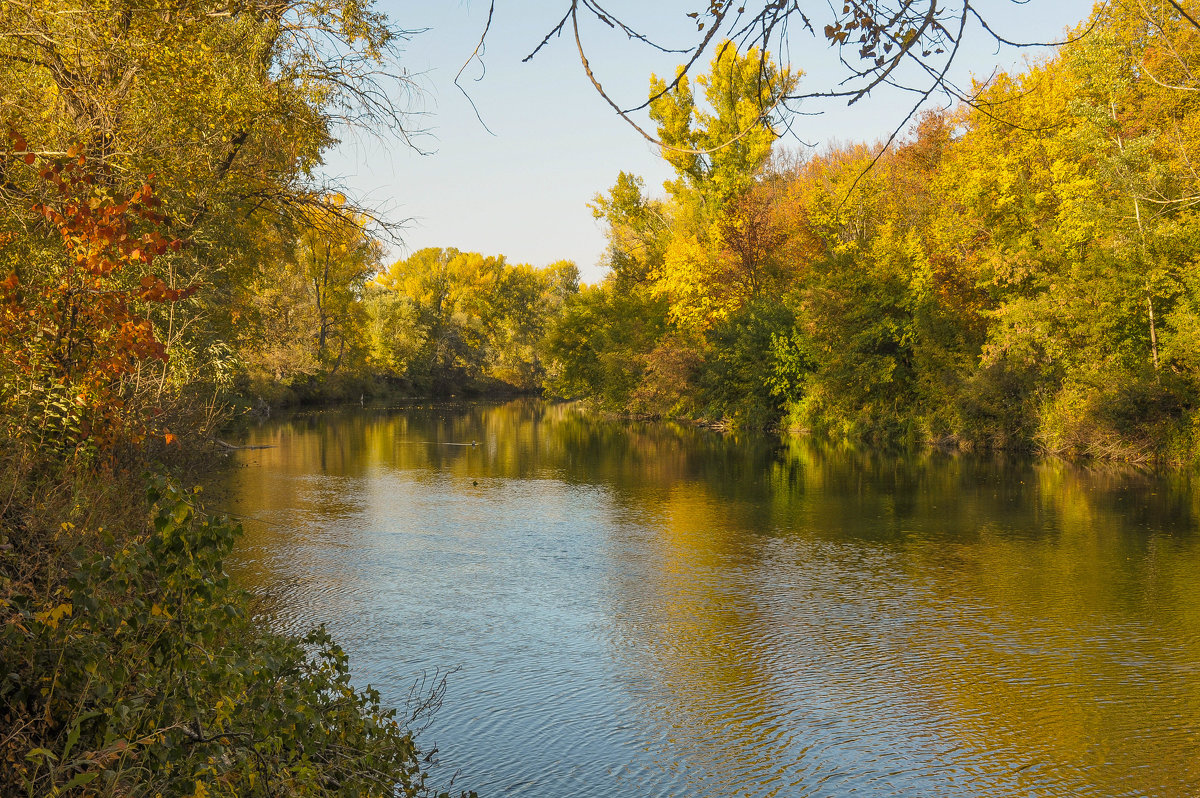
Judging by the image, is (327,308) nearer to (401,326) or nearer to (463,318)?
(401,326)

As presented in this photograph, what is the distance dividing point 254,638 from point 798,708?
14.0 feet

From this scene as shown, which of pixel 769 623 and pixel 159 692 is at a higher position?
pixel 159 692

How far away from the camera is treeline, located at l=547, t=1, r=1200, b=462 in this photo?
23078mm

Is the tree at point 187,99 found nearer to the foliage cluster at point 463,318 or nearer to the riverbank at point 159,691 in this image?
the riverbank at point 159,691

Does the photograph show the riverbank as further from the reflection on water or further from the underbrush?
the reflection on water

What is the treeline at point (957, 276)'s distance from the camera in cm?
2308

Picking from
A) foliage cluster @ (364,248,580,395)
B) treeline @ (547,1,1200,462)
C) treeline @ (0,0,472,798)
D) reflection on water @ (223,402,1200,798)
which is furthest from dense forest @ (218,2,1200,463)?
foliage cluster @ (364,248,580,395)

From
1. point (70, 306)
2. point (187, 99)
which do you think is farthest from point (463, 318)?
point (70, 306)

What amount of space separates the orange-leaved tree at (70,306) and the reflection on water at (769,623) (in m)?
3.21

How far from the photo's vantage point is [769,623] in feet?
33.9

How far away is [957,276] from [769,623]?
2298 centimetres

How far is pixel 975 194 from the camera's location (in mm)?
27578

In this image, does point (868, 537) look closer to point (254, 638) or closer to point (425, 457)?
point (254, 638)

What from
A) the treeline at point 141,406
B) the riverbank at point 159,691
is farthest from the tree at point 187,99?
the riverbank at point 159,691
